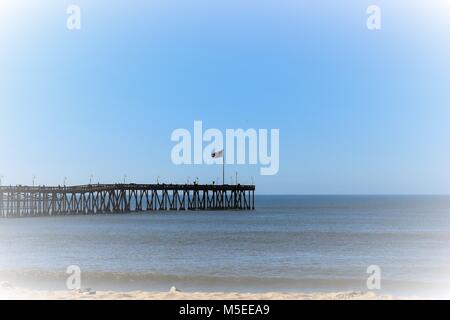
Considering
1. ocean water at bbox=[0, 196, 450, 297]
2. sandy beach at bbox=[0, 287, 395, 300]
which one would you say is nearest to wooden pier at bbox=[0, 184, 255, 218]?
ocean water at bbox=[0, 196, 450, 297]

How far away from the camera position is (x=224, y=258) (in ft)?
84.5

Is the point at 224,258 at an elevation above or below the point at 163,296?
below

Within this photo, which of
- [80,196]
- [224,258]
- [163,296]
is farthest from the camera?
[80,196]

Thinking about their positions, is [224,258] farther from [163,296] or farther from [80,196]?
[80,196]

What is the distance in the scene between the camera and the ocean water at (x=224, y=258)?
1859 cm

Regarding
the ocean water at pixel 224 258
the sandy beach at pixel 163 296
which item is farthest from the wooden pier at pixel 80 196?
the sandy beach at pixel 163 296

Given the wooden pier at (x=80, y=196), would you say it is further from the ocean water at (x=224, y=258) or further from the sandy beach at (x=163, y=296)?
Result: the sandy beach at (x=163, y=296)

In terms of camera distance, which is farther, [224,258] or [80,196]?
[80,196]

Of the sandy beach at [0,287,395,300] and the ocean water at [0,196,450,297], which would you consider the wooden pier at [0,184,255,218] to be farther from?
the sandy beach at [0,287,395,300]

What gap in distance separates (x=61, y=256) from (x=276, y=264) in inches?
392

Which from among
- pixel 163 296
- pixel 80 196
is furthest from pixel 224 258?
pixel 80 196

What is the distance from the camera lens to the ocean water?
18594 millimetres

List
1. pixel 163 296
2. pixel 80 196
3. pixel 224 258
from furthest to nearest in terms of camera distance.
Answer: pixel 80 196, pixel 224 258, pixel 163 296
